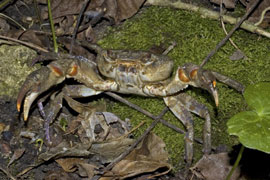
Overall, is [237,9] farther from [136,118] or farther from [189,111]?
[136,118]

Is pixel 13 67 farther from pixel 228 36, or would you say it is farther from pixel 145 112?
pixel 228 36

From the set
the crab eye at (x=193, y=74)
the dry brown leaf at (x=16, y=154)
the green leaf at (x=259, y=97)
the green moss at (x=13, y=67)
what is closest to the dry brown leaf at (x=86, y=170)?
the dry brown leaf at (x=16, y=154)

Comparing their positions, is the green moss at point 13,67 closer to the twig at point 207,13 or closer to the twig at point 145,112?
the twig at point 145,112

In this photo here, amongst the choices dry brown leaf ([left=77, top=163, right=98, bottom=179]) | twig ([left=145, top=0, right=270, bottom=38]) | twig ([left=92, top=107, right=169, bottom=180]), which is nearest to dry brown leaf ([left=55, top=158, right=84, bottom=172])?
dry brown leaf ([left=77, top=163, right=98, bottom=179])

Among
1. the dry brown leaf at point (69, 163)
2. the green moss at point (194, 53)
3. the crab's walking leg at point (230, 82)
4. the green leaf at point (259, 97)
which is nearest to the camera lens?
the green leaf at point (259, 97)

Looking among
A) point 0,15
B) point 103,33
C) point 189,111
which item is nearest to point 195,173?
point 189,111

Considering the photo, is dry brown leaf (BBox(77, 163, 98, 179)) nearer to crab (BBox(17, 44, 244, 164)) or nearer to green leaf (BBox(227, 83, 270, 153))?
crab (BBox(17, 44, 244, 164))

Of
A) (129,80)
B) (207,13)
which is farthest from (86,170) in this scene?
(207,13)
